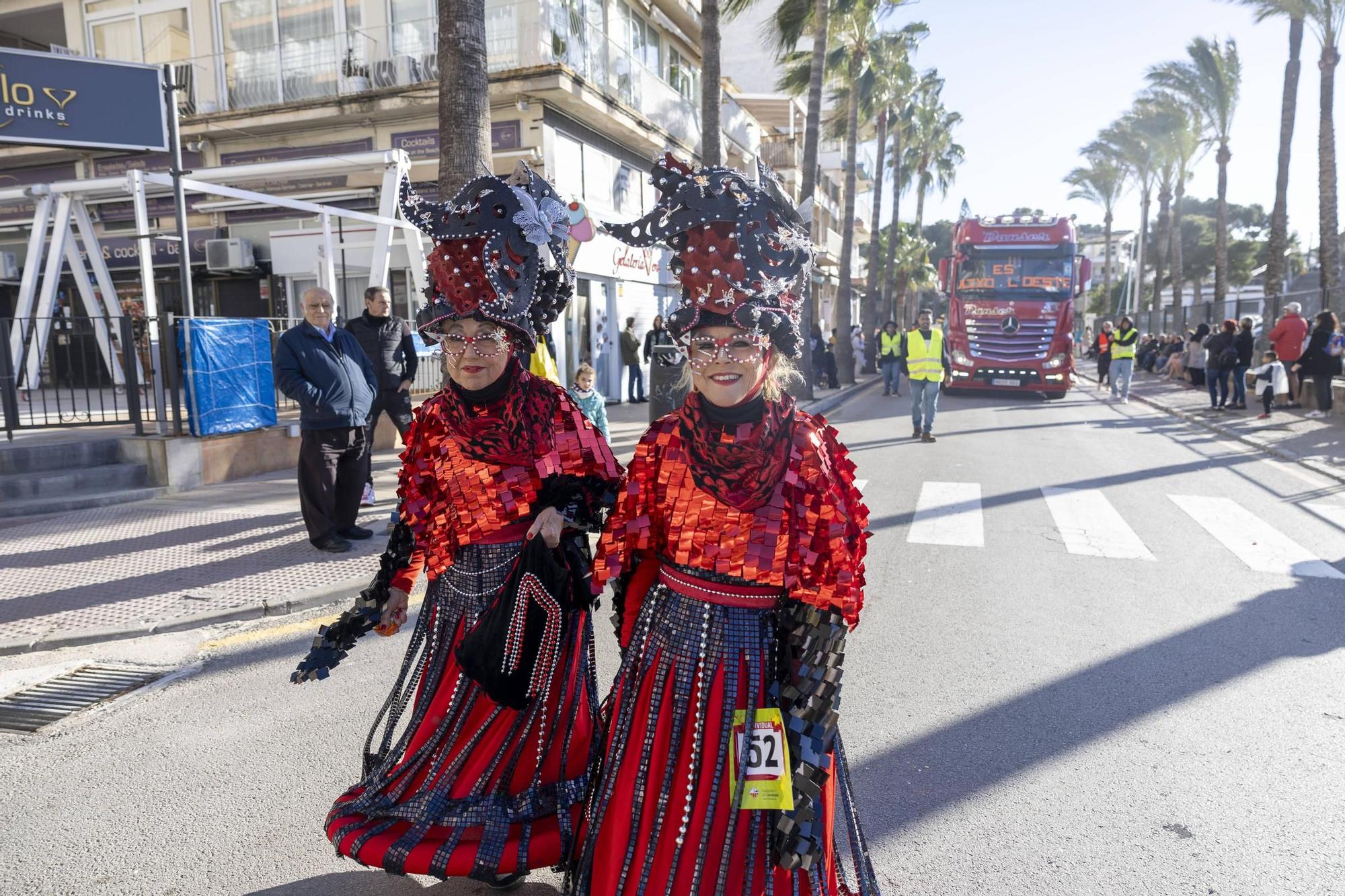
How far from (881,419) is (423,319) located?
1399 centimetres

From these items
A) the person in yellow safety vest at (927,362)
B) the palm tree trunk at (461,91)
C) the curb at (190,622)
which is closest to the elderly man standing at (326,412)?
the curb at (190,622)

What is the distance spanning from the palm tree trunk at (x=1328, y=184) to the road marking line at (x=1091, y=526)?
13379mm

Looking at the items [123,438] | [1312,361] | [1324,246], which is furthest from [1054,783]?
[1324,246]

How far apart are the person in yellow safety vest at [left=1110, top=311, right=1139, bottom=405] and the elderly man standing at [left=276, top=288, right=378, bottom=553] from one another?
16.4 m

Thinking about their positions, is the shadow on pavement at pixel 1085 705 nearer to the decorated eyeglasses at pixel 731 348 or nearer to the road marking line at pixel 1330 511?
the decorated eyeglasses at pixel 731 348

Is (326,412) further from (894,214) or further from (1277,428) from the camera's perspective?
(894,214)

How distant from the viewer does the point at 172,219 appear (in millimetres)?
19172

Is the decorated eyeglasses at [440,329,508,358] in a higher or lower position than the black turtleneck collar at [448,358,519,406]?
higher

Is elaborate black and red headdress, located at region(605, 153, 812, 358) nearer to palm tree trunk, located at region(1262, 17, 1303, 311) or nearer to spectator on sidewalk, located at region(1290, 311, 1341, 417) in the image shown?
spectator on sidewalk, located at region(1290, 311, 1341, 417)

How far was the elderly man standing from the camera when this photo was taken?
627cm

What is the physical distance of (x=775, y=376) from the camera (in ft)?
7.67

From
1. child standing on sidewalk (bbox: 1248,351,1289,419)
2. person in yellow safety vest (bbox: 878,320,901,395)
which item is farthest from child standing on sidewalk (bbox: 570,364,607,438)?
child standing on sidewalk (bbox: 1248,351,1289,419)

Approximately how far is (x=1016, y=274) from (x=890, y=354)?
11.1 ft

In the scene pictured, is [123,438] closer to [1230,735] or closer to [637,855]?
[637,855]
